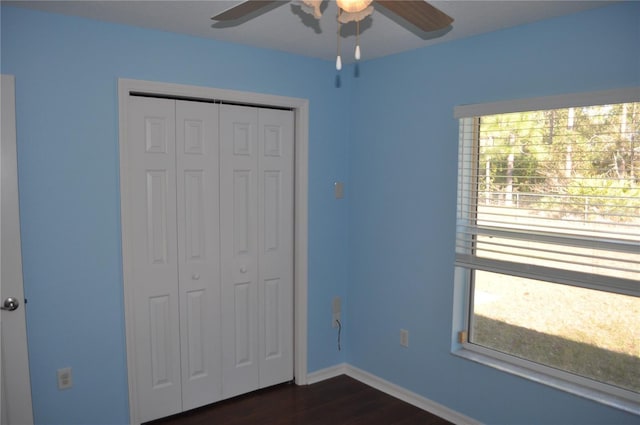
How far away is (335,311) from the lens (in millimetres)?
3824

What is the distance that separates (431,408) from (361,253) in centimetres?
120

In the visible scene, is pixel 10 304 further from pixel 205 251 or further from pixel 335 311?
pixel 335 311

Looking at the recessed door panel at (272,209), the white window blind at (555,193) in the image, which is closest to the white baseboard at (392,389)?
the white window blind at (555,193)

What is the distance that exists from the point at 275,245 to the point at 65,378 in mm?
1530

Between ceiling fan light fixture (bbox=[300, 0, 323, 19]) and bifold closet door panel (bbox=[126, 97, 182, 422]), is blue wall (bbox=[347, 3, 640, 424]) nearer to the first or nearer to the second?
bifold closet door panel (bbox=[126, 97, 182, 422])

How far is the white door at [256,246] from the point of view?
3252 mm

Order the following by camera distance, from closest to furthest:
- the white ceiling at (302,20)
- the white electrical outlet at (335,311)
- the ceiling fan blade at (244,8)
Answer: the ceiling fan blade at (244,8) → the white ceiling at (302,20) → the white electrical outlet at (335,311)

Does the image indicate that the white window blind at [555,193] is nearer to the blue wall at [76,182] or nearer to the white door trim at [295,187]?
the white door trim at [295,187]

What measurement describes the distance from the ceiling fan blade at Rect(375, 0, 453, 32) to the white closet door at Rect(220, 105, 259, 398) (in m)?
1.74

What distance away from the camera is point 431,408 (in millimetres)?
3242

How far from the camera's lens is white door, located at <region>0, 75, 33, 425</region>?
2.43 metres

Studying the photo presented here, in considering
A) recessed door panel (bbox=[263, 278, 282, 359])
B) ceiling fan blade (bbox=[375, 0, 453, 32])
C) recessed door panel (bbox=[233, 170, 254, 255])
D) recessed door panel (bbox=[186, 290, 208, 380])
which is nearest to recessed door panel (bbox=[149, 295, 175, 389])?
recessed door panel (bbox=[186, 290, 208, 380])

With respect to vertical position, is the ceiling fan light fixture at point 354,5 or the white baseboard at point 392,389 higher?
the ceiling fan light fixture at point 354,5

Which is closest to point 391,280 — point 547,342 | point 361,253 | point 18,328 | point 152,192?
point 361,253
